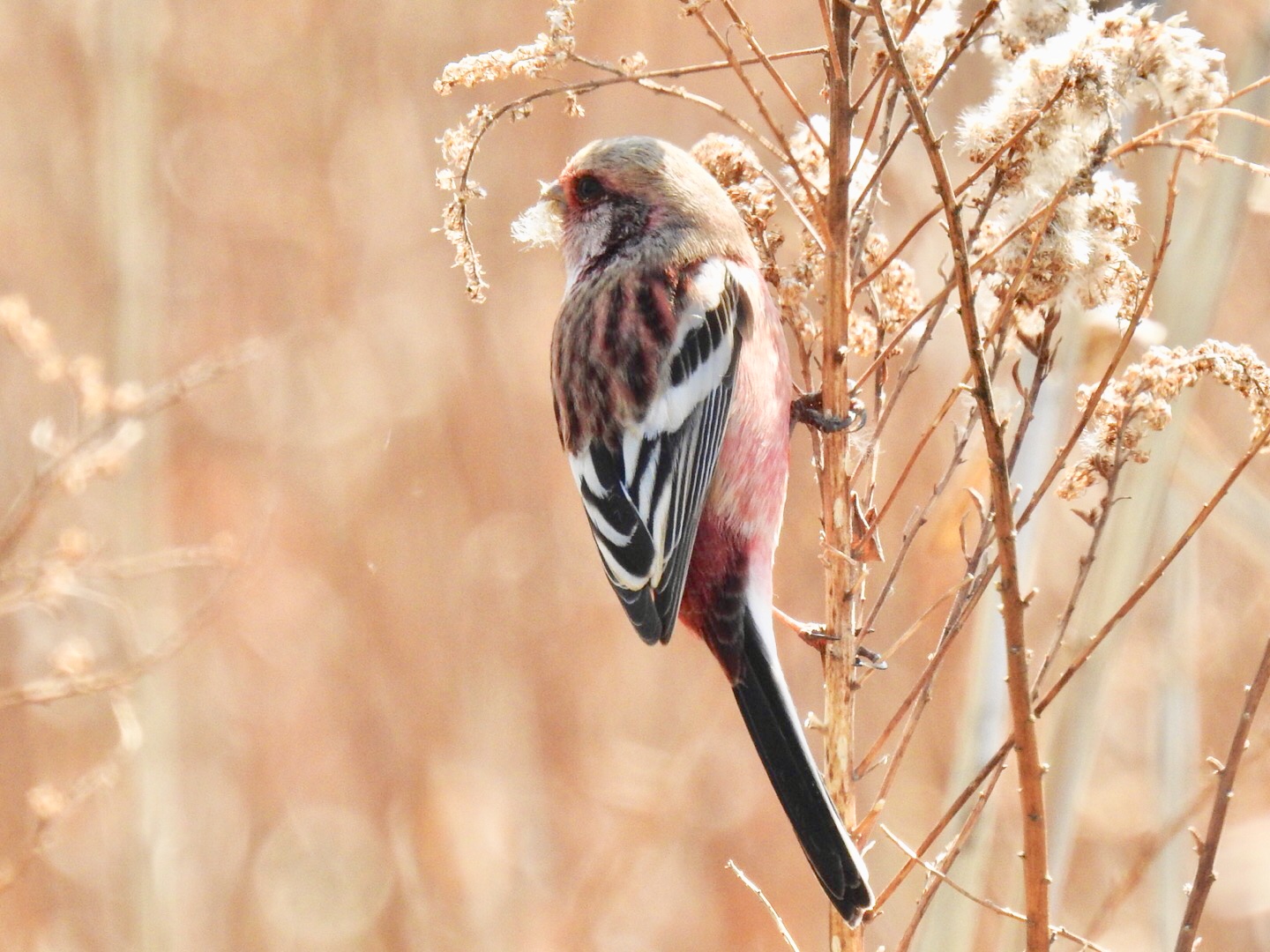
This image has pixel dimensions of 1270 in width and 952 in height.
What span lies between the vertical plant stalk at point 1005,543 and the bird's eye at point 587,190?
1529mm

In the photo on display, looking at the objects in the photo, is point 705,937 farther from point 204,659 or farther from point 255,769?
point 204,659

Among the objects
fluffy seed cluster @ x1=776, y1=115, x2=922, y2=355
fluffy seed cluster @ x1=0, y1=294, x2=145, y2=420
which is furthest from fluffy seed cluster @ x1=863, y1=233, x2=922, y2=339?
fluffy seed cluster @ x1=0, y1=294, x2=145, y2=420

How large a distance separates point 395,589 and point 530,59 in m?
3.63

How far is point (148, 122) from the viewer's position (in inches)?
161

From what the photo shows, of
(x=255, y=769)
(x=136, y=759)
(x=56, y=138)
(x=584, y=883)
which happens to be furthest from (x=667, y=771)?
(x=56, y=138)

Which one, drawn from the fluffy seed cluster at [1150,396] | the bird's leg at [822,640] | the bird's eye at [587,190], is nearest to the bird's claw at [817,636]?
the bird's leg at [822,640]

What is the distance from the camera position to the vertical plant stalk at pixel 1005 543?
1.33 m

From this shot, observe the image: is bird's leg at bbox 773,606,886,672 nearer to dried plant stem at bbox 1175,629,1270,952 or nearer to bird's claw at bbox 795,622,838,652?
bird's claw at bbox 795,622,838,652

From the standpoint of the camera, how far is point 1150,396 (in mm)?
1618

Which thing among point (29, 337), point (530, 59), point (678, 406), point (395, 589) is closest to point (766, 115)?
point (530, 59)

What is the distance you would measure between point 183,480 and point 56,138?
1406 millimetres

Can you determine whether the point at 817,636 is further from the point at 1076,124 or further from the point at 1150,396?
the point at 1076,124

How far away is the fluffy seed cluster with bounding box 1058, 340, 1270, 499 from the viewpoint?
156 centimetres

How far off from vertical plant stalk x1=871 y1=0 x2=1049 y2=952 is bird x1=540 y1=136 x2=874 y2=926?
30.2 inches
